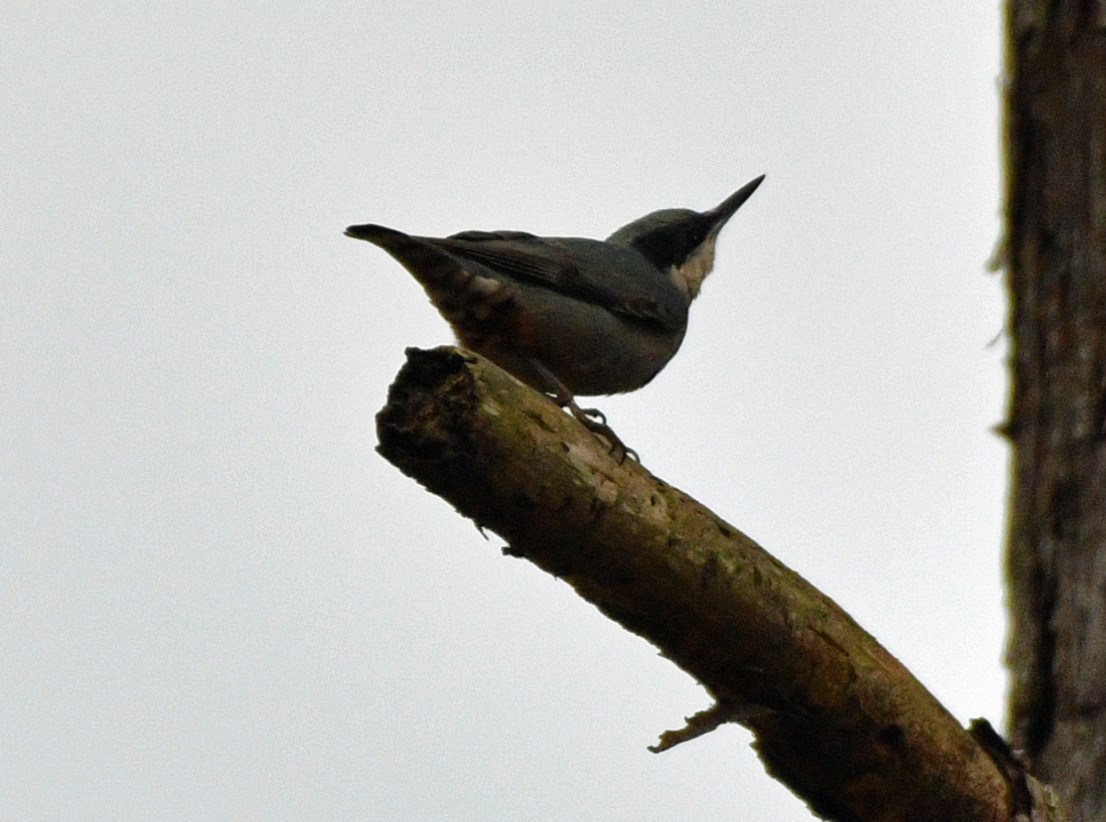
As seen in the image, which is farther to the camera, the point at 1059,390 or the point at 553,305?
the point at 553,305

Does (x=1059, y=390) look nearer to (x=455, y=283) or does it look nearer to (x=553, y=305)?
(x=553, y=305)

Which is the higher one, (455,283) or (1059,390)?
(455,283)

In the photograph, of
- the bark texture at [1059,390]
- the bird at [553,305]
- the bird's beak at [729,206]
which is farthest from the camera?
the bird's beak at [729,206]

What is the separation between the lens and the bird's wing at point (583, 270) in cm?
580

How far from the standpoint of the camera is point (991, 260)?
16.3 ft

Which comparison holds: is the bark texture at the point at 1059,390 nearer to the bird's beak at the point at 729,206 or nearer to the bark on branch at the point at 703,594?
the bark on branch at the point at 703,594

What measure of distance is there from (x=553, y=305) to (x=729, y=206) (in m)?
2.32

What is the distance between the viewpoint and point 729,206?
7.93m

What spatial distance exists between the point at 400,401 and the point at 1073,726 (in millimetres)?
2009

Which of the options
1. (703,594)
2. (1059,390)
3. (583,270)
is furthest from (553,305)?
(703,594)

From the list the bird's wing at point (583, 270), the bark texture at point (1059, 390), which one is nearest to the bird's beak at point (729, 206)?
the bird's wing at point (583, 270)

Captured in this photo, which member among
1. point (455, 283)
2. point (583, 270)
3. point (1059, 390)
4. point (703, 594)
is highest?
point (583, 270)

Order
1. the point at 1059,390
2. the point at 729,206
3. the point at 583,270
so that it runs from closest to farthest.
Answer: the point at 1059,390 → the point at 583,270 → the point at 729,206

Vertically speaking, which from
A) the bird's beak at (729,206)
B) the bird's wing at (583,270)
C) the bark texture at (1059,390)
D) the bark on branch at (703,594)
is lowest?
the bark on branch at (703,594)
